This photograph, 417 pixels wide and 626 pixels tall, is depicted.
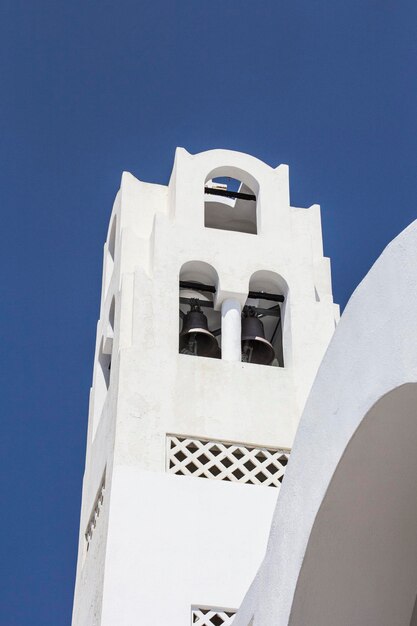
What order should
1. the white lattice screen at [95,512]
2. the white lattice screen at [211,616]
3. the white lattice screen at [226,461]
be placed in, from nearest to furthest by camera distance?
1. the white lattice screen at [211,616]
2. the white lattice screen at [226,461]
3. the white lattice screen at [95,512]

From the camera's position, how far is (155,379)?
962cm

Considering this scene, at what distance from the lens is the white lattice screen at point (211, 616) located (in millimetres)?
8094

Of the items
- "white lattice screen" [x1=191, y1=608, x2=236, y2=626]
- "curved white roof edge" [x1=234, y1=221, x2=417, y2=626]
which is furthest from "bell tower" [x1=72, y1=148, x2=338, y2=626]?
"curved white roof edge" [x1=234, y1=221, x2=417, y2=626]

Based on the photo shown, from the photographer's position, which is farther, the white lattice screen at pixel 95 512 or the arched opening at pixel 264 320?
the arched opening at pixel 264 320

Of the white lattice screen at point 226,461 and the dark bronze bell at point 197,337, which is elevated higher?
the dark bronze bell at point 197,337

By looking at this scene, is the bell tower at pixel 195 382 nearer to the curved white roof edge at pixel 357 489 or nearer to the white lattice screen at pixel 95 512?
the white lattice screen at pixel 95 512

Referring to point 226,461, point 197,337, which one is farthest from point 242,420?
point 197,337

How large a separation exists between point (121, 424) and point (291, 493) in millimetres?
4021

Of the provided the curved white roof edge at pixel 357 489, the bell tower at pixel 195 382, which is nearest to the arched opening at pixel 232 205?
the bell tower at pixel 195 382

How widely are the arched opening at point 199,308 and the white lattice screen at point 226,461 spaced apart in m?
1.23

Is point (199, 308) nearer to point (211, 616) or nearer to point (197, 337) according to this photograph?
point (197, 337)

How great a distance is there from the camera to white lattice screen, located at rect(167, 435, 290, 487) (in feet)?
30.0

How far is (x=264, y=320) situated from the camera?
11203mm

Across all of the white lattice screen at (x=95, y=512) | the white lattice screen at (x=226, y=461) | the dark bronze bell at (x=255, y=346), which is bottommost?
the white lattice screen at (x=95, y=512)
